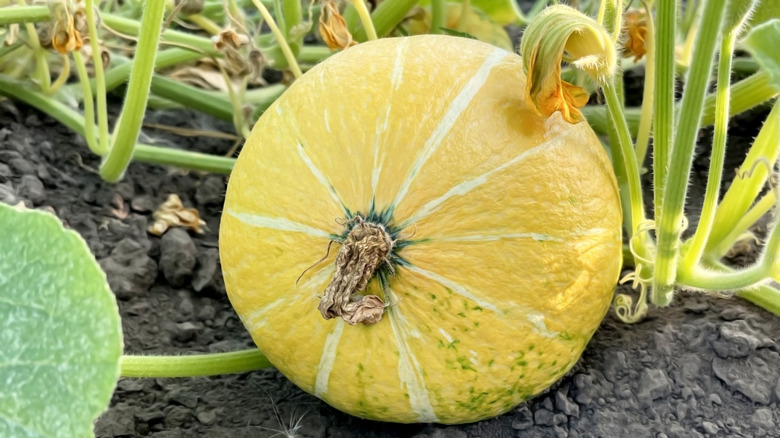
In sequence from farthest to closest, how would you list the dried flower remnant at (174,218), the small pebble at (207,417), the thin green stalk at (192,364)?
the dried flower remnant at (174,218) → the small pebble at (207,417) → the thin green stalk at (192,364)

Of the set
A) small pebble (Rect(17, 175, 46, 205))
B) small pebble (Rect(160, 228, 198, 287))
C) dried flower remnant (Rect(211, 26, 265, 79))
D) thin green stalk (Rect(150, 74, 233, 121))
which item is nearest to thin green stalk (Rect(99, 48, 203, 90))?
thin green stalk (Rect(150, 74, 233, 121))

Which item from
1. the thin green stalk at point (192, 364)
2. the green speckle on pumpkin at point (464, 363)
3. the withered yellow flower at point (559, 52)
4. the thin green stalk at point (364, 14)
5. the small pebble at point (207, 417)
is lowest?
the small pebble at point (207, 417)

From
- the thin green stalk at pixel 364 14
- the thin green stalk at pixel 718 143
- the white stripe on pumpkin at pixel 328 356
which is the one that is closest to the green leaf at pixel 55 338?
the white stripe on pumpkin at pixel 328 356

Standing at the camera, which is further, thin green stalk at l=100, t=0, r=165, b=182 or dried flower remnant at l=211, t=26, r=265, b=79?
dried flower remnant at l=211, t=26, r=265, b=79

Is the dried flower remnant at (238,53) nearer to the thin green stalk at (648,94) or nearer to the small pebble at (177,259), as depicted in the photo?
the small pebble at (177,259)

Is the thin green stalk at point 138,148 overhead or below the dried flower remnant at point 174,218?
overhead

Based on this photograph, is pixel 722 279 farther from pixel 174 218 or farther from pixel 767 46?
pixel 174 218

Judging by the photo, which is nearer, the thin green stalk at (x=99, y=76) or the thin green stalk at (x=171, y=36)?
the thin green stalk at (x=99, y=76)

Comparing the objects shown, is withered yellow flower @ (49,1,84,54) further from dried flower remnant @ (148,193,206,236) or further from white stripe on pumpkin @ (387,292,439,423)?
white stripe on pumpkin @ (387,292,439,423)
